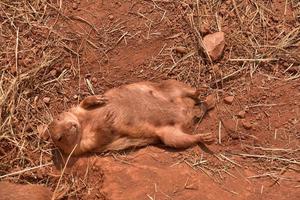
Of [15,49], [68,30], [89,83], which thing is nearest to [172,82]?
[89,83]

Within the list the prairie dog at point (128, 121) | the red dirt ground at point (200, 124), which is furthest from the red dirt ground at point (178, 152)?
the prairie dog at point (128, 121)

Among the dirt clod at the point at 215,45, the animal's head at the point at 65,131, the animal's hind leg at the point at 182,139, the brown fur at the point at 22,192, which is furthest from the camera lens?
the dirt clod at the point at 215,45

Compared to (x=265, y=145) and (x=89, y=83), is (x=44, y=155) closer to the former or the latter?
(x=89, y=83)

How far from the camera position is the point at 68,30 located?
6.05 metres

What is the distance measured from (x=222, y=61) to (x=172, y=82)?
1.93ft

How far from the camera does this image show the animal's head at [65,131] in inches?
206

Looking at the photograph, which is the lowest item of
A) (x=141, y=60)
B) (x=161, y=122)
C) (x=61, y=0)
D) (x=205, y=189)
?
(x=205, y=189)

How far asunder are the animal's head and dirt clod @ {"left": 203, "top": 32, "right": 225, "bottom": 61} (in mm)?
1493

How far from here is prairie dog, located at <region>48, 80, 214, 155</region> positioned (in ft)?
17.6

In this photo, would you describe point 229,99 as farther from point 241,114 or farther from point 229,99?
point 241,114

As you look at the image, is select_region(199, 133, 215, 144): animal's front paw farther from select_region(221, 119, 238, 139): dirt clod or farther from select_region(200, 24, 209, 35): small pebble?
select_region(200, 24, 209, 35): small pebble

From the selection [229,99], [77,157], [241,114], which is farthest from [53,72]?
[241,114]

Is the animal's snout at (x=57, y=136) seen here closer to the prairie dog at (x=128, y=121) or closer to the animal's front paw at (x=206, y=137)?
the prairie dog at (x=128, y=121)

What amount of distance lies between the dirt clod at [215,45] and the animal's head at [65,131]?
149 centimetres
